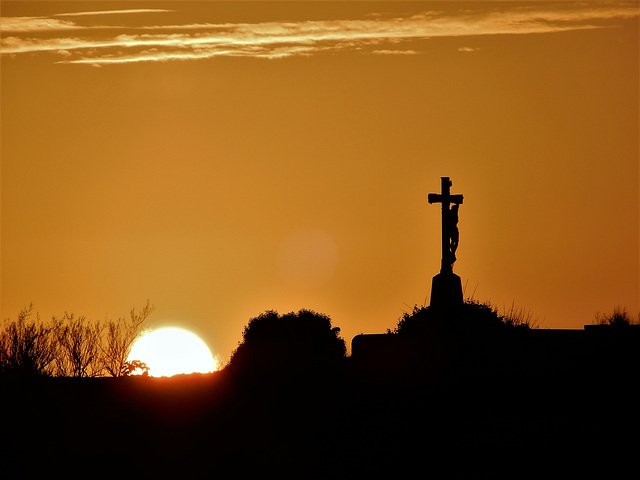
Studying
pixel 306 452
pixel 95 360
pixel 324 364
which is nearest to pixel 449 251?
pixel 324 364

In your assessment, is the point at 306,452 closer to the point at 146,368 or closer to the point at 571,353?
the point at 571,353

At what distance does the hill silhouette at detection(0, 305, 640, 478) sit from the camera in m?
20.4

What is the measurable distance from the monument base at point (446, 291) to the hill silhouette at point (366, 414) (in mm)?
573

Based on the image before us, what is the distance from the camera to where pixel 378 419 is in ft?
74.5

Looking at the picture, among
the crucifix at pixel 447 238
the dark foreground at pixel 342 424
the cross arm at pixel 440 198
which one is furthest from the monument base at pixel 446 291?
the dark foreground at pixel 342 424

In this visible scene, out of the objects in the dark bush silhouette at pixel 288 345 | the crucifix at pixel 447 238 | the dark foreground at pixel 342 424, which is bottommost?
the dark foreground at pixel 342 424

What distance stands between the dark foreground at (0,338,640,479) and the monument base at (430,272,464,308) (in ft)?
9.54

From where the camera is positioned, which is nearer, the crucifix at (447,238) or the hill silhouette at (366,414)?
the hill silhouette at (366,414)

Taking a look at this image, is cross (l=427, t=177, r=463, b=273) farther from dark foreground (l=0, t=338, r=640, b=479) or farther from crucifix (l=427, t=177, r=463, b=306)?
dark foreground (l=0, t=338, r=640, b=479)

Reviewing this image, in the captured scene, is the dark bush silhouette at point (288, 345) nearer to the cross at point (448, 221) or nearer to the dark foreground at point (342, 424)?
the dark foreground at point (342, 424)

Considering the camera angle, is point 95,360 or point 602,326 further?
point 95,360

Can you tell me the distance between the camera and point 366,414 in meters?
23.3

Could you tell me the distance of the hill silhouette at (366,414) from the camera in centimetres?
2042

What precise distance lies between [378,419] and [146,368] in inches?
439
